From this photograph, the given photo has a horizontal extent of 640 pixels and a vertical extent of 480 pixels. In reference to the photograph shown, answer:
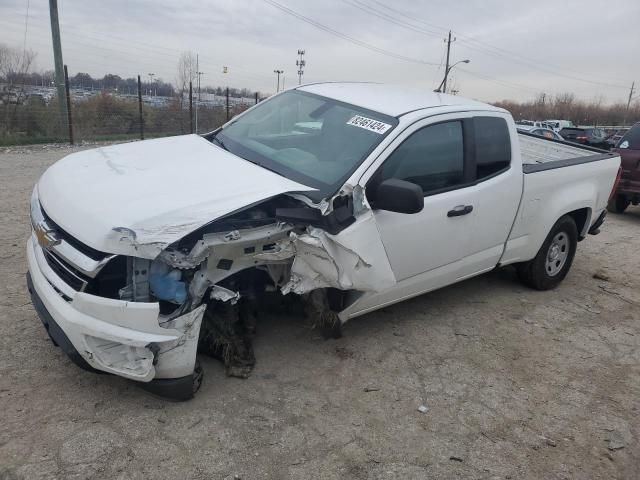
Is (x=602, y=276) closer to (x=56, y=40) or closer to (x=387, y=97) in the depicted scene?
(x=387, y=97)

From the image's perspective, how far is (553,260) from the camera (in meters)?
5.20

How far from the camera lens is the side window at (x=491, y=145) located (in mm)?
4086

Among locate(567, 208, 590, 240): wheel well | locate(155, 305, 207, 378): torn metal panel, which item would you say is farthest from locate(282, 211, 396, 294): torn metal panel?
locate(567, 208, 590, 240): wheel well

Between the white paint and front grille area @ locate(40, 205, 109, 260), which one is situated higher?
the white paint

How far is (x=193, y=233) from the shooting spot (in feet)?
8.96

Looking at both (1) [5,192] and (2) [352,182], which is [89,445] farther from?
(1) [5,192]

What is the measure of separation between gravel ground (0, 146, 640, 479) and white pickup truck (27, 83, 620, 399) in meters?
0.28

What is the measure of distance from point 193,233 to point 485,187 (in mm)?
2432

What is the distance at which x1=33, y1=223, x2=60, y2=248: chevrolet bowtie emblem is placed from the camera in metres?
2.70

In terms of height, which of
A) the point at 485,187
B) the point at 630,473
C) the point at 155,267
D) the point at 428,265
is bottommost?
the point at 630,473

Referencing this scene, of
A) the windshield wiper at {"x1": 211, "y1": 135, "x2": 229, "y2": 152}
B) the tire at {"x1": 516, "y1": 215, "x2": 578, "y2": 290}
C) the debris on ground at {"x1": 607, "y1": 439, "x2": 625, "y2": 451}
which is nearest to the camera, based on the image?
the debris on ground at {"x1": 607, "y1": 439, "x2": 625, "y2": 451}

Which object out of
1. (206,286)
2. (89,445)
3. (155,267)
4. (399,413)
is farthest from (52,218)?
(399,413)

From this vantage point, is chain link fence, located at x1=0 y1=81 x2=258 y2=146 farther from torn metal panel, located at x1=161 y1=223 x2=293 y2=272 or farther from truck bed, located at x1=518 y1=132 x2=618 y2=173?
torn metal panel, located at x1=161 y1=223 x2=293 y2=272

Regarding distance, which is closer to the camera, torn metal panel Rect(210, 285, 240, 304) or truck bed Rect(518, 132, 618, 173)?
torn metal panel Rect(210, 285, 240, 304)
